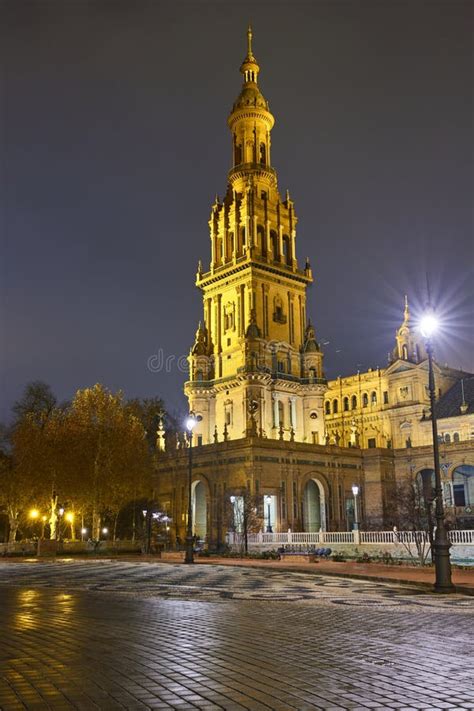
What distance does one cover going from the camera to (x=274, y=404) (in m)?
75.1

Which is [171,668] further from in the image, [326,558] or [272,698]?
[326,558]

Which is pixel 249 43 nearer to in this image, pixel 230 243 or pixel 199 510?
pixel 230 243

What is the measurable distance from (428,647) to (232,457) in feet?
169

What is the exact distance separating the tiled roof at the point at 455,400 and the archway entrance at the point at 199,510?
95.0 ft

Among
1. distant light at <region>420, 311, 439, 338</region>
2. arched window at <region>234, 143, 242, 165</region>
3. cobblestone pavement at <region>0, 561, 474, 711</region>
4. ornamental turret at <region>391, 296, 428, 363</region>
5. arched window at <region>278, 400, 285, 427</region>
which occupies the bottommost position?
cobblestone pavement at <region>0, 561, 474, 711</region>

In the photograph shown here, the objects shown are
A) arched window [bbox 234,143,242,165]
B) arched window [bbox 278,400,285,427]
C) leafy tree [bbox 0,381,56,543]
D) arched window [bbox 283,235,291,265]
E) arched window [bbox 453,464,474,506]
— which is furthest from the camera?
arched window [bbox 234,143,242,165]

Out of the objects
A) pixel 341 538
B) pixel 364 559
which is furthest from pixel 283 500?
pixel 364 559

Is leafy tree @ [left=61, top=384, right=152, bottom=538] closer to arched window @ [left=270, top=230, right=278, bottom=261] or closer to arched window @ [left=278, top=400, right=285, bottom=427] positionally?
arched window @ [left=278, top=400, right=285, bottom=427]

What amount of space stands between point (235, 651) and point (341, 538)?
1379 inches

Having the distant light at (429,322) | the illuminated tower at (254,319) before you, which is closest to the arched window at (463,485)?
the illuminated tower at (254,319)

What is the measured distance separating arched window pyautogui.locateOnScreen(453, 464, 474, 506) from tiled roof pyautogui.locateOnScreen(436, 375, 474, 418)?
1176 centimetres

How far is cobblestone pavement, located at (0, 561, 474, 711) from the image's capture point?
7453mm

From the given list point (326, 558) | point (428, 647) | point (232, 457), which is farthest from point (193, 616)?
point (232, 457)

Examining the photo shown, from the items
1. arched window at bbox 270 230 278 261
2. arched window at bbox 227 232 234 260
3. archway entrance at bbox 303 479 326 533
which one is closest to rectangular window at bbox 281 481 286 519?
archway entrance at bbox 303 479 326 533
